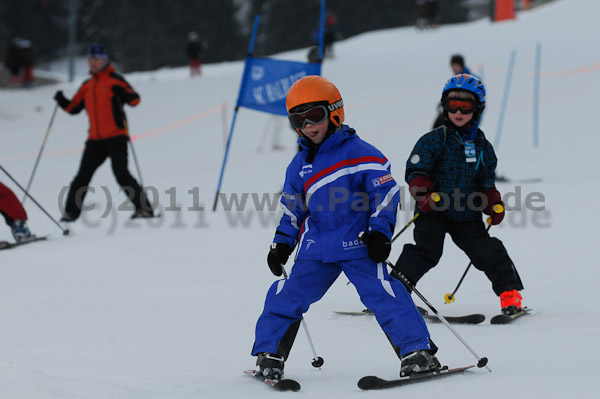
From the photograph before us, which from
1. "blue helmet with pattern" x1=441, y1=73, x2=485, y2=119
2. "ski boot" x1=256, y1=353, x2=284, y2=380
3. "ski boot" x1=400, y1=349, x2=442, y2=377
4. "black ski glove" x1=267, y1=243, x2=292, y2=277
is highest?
"blue helmet with pattern" x1=441, y1=73, x2=485, y2=119

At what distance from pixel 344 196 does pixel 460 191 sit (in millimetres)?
1346

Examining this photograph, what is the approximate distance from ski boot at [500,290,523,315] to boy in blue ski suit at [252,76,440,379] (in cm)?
140

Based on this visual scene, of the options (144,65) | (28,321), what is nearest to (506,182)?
(28,321)

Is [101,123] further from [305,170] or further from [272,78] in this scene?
[305,170]

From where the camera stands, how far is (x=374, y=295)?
12.6 feet

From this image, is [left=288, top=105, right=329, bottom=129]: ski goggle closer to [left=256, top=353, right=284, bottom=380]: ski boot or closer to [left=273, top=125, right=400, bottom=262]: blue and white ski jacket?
[left=273, top=125, right=400, bottom=262]: blue and white ski jacket

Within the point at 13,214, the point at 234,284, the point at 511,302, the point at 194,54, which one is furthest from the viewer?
the point at 194,54

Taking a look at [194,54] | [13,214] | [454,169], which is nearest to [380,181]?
[454,169]

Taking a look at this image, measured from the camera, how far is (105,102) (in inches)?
351

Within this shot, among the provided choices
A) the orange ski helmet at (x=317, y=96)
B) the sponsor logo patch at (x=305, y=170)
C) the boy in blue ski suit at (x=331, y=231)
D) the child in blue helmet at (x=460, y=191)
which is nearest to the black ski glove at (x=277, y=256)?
the boy in blue ski suit at (x=331, y=231)

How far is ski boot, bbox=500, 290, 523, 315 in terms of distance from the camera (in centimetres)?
506

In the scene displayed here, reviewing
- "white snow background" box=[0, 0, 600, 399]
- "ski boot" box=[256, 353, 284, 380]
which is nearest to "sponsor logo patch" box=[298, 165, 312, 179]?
"ski boot" box=[256, 353, 284, 380]

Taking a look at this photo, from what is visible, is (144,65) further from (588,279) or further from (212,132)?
(588,279)

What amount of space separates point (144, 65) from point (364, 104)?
29850 mm
